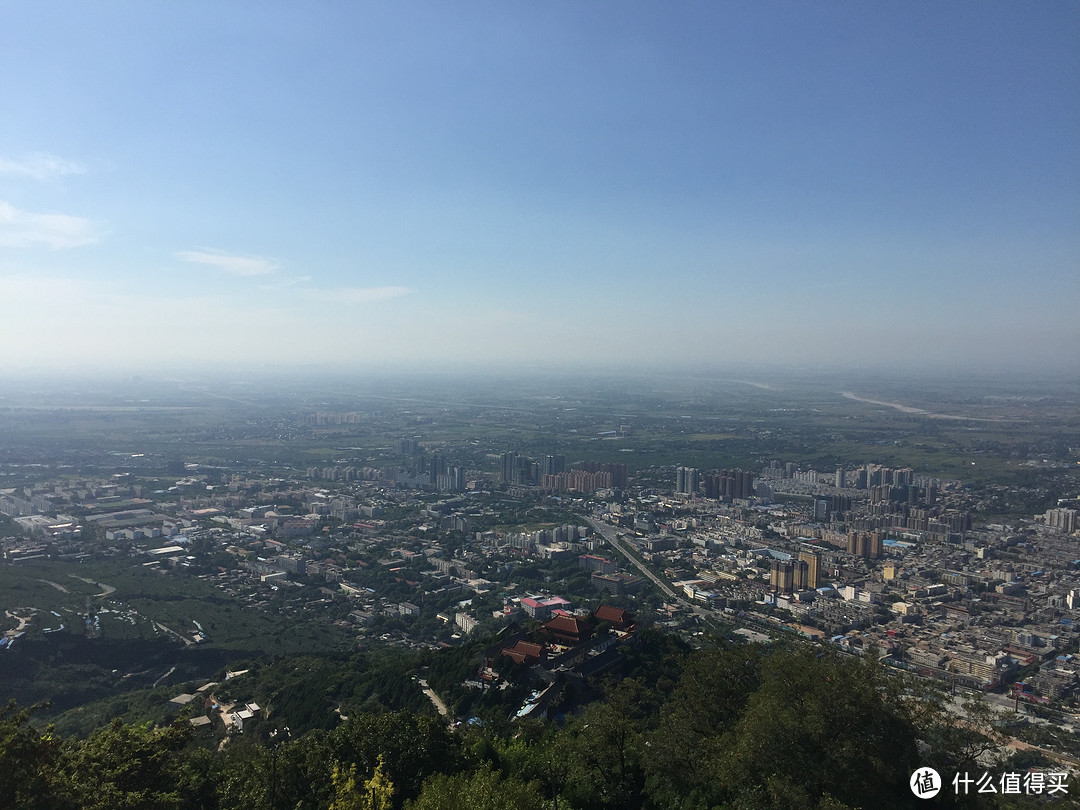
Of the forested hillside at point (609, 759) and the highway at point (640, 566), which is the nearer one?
the forested hillside at point (609, 759)

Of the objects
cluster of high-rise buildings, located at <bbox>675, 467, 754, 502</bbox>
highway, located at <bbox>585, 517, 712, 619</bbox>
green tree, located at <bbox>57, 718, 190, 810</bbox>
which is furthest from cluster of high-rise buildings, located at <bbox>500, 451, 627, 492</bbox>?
green tree, located at <bbox>57, 718, 190, 810</bbox>

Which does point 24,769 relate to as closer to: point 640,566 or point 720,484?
point 640,566

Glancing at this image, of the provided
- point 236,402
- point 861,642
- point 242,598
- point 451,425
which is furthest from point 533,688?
point 236,402

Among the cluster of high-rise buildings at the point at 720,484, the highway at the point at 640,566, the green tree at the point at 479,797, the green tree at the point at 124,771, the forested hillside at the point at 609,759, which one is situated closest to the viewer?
the green tree at the point at 479,797

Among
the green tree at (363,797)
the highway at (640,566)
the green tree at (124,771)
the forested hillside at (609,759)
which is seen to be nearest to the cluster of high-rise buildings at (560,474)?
the highway at (640,566)

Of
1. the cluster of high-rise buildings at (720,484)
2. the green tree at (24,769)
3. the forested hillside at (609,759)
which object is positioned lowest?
the cluster of high-rise buildings at (720,484)

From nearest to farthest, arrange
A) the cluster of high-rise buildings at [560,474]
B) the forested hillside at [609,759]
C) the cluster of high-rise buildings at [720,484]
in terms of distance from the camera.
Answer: the forested hillside at [609,759], the cluster of high-rise buildings at [720,484], the cluster of high-rise buildings at [560,474]

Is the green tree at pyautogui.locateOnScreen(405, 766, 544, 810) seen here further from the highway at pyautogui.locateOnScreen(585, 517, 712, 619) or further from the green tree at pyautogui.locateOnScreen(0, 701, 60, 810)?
the highway at pyautogui.locateOnScreen(585, 517, 712, 619)

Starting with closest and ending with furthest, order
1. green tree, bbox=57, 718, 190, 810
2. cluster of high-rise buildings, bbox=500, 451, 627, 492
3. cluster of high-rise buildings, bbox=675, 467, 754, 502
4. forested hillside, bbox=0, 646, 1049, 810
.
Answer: green tree, bbox=57, 718, 190, 810, forested hillside, bbox=0, 646, 1049, 810, cluster of high-rise buildings, bbox=675, 467, 754, 502, cluster of high-rise buildings, bbox=500, 451, 627, 492

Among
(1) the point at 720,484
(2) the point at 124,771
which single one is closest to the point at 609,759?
(2) the point at 124,771

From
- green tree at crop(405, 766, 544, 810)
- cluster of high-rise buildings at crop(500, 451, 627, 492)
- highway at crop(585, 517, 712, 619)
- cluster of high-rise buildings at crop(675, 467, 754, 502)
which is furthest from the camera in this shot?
cluster of high-rise buildings at crop(500, 451, 627, 492)

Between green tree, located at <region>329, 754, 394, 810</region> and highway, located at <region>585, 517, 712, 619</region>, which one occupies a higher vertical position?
green tree, located at <region>329, 754, 394, 810</region>

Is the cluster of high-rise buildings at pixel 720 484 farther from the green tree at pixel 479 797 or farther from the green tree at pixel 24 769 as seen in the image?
the green tree at pixel 24 769
